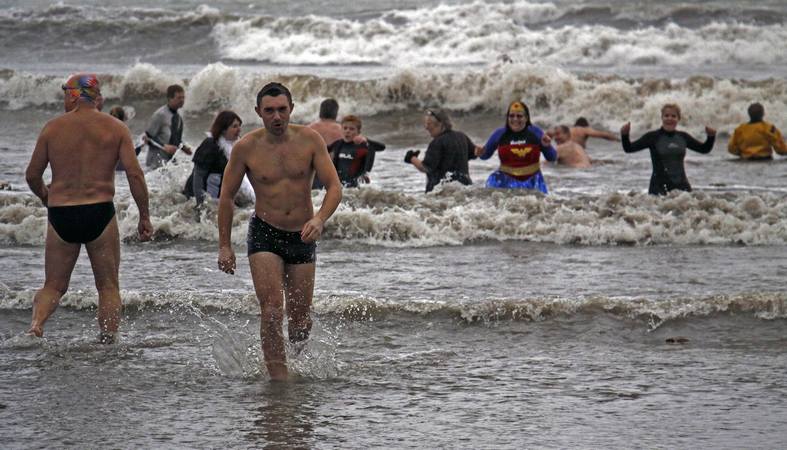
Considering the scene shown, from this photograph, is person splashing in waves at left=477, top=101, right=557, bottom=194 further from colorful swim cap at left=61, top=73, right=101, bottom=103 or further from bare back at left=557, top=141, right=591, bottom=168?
colorful swim cap at left=61, top=73, right=101, bottom=103

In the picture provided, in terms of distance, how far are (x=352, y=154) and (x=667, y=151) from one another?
3.50m

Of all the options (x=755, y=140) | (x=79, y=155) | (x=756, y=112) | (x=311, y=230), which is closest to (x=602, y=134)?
(x=755, y=140)

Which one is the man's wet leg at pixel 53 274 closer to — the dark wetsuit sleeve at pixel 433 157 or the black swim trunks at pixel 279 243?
the black swim trunks at pixel 279 243

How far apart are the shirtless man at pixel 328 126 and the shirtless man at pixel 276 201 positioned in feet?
24.6

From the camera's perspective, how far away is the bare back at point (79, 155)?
310 inches

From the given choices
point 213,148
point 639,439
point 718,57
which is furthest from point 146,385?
point 718,57

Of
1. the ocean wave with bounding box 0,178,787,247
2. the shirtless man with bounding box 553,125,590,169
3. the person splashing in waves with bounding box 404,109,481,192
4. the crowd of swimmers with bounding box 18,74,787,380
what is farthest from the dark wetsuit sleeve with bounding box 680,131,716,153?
the crowd of swimmers with bounding box 18,74,787,380

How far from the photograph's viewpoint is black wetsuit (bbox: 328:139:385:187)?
14.5 meters

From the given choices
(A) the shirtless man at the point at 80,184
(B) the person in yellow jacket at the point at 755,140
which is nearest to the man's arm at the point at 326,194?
(A) the shirtless man at the point at 80,184

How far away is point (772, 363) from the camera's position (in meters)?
7.90

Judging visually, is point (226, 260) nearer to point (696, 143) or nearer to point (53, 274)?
point (53, 274)

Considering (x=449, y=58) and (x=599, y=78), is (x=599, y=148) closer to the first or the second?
(x=599, y=78)

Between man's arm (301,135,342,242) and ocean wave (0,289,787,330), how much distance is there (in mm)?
2202

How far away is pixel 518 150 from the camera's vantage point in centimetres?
1406
